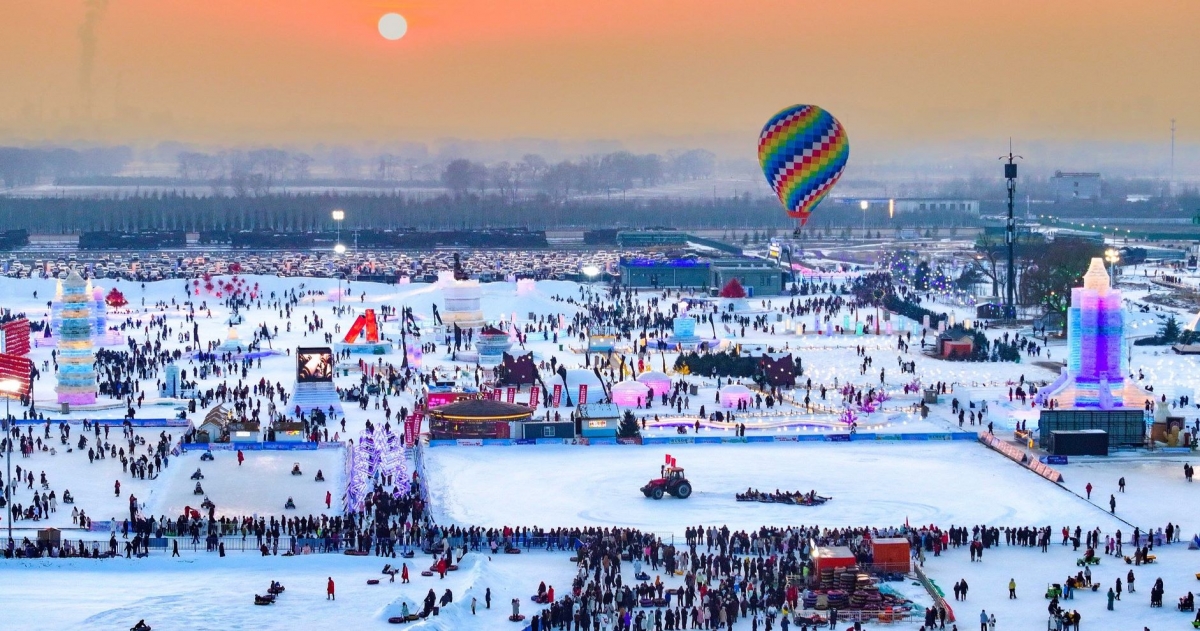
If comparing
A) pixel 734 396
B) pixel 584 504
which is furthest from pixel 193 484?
pixel 734 396

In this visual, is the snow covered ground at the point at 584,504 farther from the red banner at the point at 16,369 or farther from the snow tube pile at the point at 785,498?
the red banner at the point at 16,369

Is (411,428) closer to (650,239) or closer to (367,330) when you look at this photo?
(367,330)

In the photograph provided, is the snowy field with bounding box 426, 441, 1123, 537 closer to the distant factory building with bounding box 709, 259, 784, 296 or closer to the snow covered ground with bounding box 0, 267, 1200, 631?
the snow covered ground with bounding box 0, 267, 1200, 631


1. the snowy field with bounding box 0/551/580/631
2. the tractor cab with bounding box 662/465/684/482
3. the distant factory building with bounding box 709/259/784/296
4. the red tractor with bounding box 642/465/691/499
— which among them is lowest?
the snowy field with bounding box 0/551/580/631

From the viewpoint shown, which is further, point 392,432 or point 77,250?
point 77,250

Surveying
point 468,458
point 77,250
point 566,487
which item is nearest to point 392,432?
point 468,458

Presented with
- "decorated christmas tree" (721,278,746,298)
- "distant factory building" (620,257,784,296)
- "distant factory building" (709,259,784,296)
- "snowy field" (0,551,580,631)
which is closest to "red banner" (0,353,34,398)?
"snowy field" (0,551,580,631)

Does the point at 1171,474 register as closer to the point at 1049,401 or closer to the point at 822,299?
the point at 1049,401
